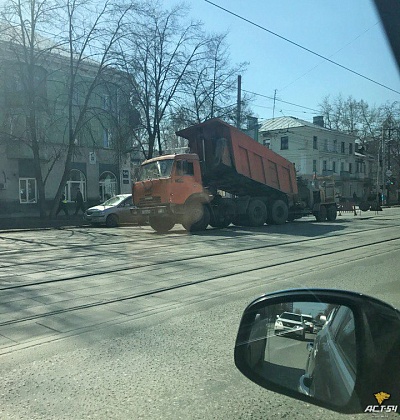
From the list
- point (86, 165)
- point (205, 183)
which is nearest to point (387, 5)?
point (205, 183)

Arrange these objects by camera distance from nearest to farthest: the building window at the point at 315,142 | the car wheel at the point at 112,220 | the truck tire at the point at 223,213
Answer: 1. the truck tire at the point at 223,213
2. the car wheel at the point at 112,220
3. the building window at the point at 315,142

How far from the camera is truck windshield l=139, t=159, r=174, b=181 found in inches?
690

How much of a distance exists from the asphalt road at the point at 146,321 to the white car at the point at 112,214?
29.1 ft

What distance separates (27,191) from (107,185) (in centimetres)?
693

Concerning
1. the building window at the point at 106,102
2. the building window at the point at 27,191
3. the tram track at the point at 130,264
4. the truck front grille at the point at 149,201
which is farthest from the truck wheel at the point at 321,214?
the building window at the point at 27,191

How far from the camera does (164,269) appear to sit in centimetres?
934

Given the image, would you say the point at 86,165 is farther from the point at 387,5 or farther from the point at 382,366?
the point at 382,366

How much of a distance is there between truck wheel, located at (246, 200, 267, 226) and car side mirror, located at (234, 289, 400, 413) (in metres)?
18.5

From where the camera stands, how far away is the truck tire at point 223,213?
66.0 ft

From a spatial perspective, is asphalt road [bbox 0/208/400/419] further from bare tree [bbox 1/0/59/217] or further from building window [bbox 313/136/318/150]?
building window [bbox 313/136/318/150]

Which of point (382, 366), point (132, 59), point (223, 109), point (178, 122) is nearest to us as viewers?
point (382, 366)

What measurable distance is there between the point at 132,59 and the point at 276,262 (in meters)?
19.5

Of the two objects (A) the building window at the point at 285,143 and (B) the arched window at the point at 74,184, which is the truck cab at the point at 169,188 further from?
(A) the building window at the point at 285,143

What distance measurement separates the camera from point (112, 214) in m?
22.0
